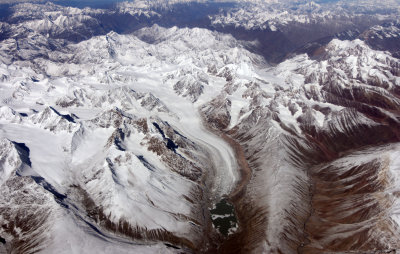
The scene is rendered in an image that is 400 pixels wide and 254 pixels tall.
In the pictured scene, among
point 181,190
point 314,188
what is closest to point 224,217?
point 181,190

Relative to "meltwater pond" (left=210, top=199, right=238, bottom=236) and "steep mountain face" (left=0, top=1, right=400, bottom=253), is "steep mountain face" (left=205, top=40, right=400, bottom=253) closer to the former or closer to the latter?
"steep mountain face" (left=0, top=1, right=400, bottom=253)

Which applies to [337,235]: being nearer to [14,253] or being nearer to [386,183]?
[386,183]

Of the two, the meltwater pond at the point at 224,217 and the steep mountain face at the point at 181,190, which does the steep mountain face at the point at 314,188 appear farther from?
the meltwater pond at the point at 224,217

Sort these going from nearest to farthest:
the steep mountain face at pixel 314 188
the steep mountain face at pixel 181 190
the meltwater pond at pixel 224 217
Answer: the steep mountain face at pixel 181 190, the steep mountain face at pixel 314 188, the meltwater pond at pixel 224 217

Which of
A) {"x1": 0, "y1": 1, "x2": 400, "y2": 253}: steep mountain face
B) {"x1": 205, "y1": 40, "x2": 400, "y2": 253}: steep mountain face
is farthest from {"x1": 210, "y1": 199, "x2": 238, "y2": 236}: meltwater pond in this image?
{"x1": 205, "y1": 40, "x2": 400, "y2": 253}: steep mountain face

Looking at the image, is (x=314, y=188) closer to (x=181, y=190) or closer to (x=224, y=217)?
(x=224, y=217)

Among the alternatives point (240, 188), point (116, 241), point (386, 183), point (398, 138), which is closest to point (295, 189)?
point (240, 188)

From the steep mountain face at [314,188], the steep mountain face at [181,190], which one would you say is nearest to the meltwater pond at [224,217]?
the steep mountain face at [181,190]

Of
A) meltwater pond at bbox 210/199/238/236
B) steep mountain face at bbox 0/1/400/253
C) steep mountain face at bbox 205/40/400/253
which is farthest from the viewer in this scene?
meltwater pond at bbox 210/199/238/236
